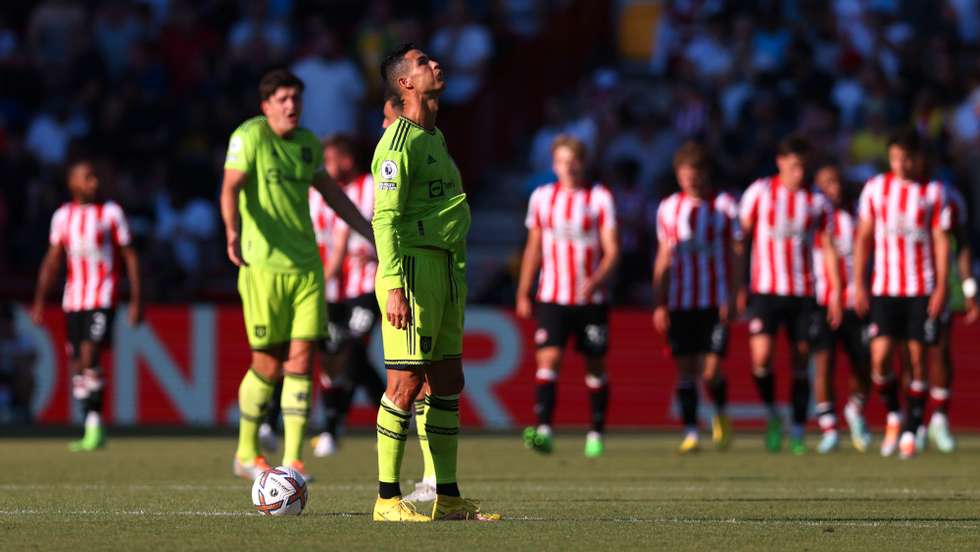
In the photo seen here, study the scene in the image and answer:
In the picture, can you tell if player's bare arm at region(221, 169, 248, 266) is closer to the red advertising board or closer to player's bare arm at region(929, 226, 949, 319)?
player's bare arm at region(929, 226, 949, 319)

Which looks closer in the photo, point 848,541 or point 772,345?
point 848,541

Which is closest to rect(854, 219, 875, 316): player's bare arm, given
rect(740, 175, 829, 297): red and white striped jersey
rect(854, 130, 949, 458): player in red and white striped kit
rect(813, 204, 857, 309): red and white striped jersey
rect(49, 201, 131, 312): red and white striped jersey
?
rect(854, 130, 949, 458): player in red and white striped kit

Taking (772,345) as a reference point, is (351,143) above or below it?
above

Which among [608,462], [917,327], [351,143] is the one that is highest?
[351,143]

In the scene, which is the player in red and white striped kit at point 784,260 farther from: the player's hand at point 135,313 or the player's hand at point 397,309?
the player's hand at point 397,309

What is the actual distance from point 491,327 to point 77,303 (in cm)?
474

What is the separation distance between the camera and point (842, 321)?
51.1 feet

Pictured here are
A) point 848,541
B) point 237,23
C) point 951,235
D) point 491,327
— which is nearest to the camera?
point 848,541

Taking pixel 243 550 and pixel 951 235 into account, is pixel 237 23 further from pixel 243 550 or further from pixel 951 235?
pixel 243 550

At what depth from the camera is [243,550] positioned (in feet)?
23.7

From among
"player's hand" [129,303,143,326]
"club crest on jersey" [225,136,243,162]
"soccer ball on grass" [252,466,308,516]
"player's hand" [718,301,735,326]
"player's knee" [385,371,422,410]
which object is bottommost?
"soccer ball on grass" [252,466,308,516]

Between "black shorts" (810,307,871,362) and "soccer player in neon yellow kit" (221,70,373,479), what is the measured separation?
549 cm

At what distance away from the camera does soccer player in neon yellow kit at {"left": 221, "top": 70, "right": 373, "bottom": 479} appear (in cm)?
1077

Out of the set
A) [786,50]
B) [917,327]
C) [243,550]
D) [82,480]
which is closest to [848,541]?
[243,550]
